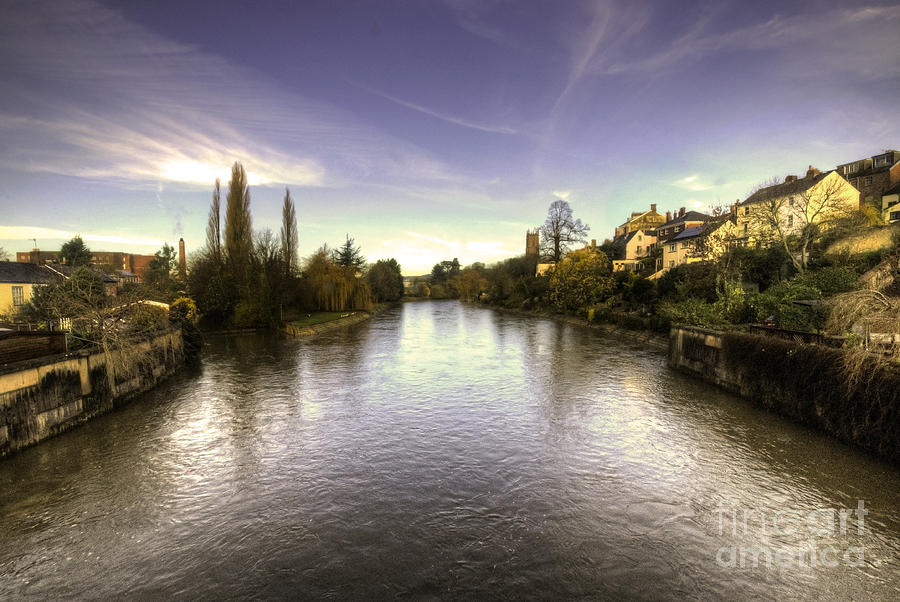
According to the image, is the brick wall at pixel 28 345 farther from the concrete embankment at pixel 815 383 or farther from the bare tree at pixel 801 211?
the bare tree at pixel 801 211

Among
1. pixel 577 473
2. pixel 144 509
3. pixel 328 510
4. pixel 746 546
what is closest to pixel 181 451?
pixel 144 509

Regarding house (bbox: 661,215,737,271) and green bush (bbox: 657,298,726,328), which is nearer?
green bush (bbox: 657,298,726,328)

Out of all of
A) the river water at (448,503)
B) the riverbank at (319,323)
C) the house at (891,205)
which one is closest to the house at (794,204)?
the house at (891,205)

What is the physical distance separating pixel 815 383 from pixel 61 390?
2298 cm

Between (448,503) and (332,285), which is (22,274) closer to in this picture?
(332,285)

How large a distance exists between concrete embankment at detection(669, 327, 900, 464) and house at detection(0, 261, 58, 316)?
163 ft

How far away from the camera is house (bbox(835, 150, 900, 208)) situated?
48125 mm

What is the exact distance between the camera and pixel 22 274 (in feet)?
124

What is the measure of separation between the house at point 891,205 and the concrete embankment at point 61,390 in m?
58.6

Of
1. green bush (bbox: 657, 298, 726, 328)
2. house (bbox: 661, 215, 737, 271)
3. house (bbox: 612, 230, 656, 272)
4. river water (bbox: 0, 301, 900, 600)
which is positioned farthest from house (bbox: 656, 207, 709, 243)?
river water (bbox: 0, 301, 900, 600)

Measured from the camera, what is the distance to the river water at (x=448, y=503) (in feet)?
20.2

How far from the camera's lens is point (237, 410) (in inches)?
579

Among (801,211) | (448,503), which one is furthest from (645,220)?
(448,503)

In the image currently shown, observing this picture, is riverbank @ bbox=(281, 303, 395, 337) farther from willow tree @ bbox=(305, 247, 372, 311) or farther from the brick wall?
the brick wall
